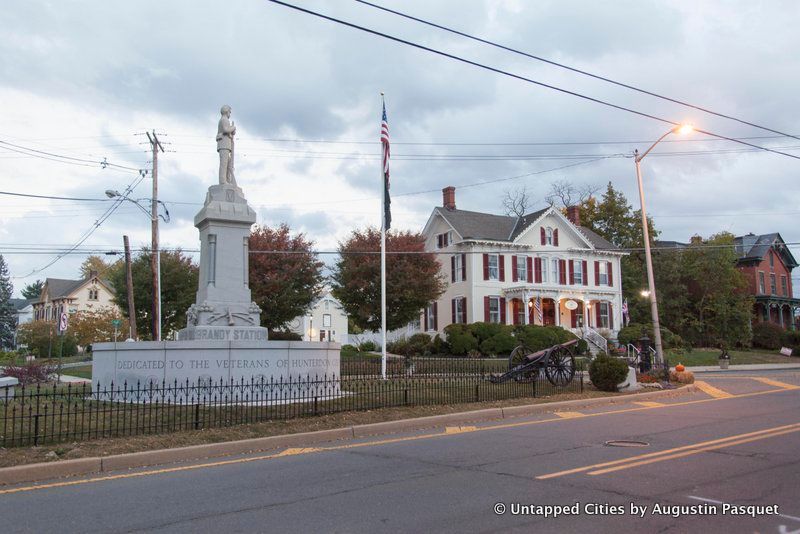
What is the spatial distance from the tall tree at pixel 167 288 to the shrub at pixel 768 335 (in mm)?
43958

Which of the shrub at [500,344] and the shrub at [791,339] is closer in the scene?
the shrub at [500,344]

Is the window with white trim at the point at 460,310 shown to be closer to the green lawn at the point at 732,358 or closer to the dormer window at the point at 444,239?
the dormer window at the point at 444,239

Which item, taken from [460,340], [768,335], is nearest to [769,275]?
[768,335]

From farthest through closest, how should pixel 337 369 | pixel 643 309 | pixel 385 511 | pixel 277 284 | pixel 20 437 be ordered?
pixel 643 309 → pixel 277 284 → pixel 337 369 → pixel 20 437 → pixel 385 511

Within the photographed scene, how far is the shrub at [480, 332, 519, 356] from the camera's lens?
39969mm

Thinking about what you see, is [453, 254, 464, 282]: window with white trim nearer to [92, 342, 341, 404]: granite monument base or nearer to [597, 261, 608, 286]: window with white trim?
[597, 261, 608, 286]: window with white trim

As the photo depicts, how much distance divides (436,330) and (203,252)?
32967 mm

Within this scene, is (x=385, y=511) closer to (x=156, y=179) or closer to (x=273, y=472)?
(x=273, y=472)

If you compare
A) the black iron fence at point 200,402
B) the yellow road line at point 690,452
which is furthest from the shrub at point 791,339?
the yellow road line at point 690,452

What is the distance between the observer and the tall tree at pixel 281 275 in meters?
36.5

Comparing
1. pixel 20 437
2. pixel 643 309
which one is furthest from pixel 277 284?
pixel 643 309

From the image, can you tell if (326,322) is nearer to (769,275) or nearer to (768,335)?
(768,335)

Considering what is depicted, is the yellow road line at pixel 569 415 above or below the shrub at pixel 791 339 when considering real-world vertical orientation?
below

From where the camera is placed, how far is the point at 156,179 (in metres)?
33.8
